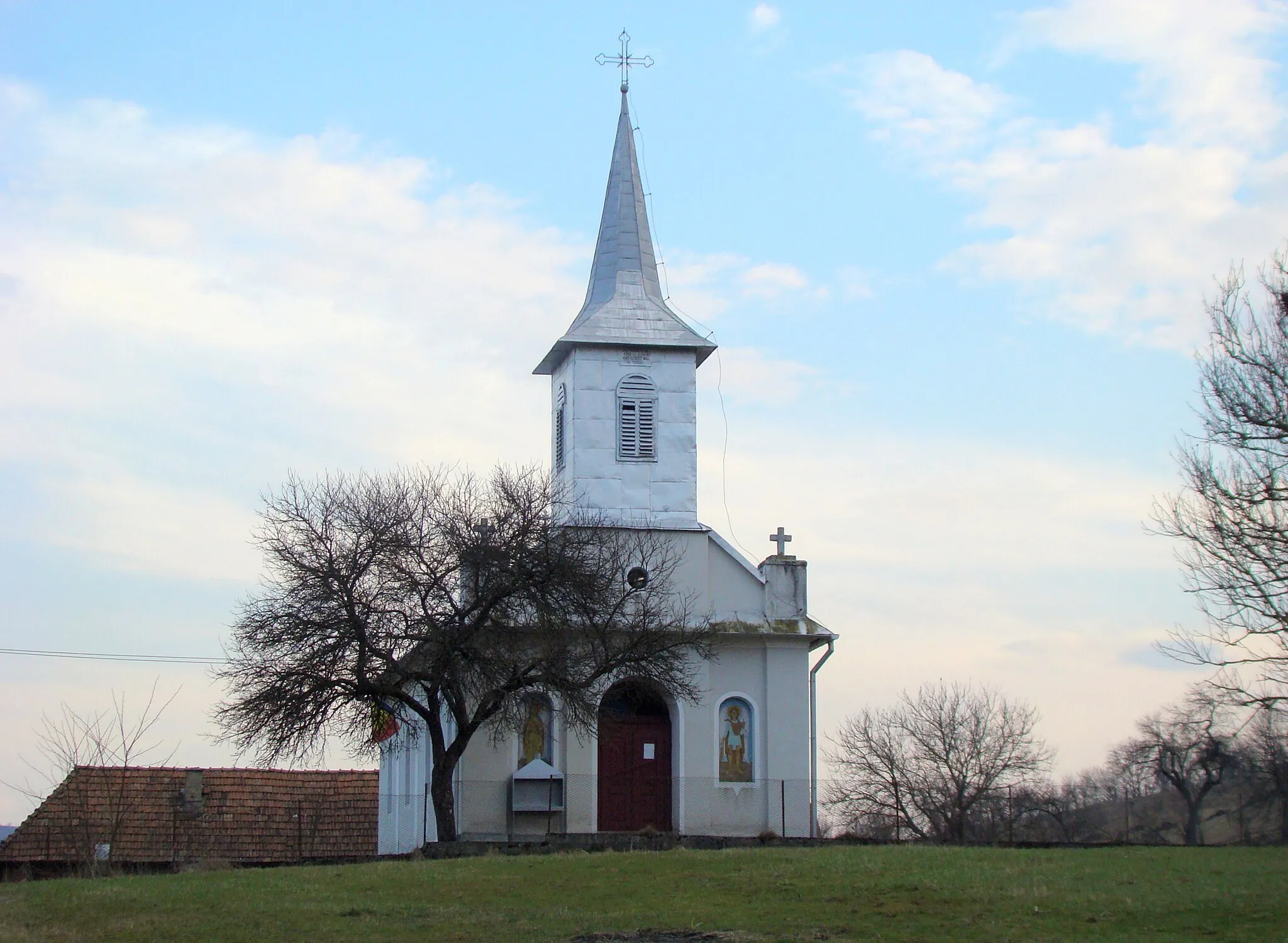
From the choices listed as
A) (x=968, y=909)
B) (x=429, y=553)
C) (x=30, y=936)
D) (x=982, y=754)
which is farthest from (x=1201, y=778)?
(x=30, y=936)

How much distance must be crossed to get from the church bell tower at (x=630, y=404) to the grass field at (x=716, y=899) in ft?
37.6

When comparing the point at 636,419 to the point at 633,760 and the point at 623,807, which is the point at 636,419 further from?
the point at 623,807

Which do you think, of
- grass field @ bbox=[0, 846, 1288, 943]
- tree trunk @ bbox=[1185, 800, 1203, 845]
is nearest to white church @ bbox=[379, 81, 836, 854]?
grass field @ bbox=[0, 846, 1288, 943]

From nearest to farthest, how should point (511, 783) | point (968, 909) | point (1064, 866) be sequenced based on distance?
1. point (968, 909)
2. point (1064, 866)
3. point (511, 783)

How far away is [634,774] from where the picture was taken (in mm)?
32969

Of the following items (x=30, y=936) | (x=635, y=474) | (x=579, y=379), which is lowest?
(x=30, y=936)

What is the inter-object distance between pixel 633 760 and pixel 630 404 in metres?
7.74

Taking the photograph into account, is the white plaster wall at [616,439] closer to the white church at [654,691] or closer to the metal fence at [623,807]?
the white church at [654,691]

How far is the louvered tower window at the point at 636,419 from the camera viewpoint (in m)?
34.4

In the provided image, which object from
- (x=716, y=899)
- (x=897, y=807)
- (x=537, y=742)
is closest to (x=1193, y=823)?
(x=897, y=807)

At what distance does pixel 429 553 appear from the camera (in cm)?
2919

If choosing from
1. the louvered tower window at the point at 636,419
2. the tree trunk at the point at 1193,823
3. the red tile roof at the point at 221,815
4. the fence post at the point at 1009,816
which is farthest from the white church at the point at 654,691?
the tree trunk at the point at 1193,823

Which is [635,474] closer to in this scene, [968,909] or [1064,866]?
[1064,866]

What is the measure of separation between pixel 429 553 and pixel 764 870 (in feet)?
35.0
